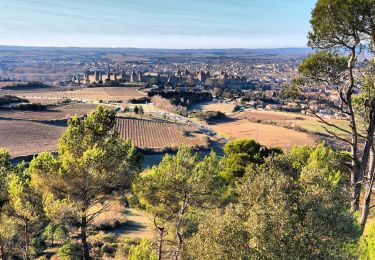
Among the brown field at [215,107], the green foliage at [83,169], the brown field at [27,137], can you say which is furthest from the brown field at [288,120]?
the green foliage at [83,169]

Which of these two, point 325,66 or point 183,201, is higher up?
point 325,66

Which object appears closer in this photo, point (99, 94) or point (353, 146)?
point (353, 146)

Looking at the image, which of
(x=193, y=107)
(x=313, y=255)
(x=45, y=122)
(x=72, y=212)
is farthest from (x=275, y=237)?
(x=193, y=107)

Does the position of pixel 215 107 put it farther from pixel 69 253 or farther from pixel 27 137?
pixel 69 253

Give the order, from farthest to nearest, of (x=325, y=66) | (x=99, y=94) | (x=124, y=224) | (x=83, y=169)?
(x=99, y=94)
(x=124, y=224)
(x=83, y=169)
(x=325, y=66)

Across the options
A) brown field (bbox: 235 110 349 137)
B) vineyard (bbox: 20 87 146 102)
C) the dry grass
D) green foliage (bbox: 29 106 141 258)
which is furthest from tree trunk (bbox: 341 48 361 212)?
vineyard (bbox: 20 87 146 102)

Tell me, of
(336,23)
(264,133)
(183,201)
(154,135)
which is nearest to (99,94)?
(154,135)
